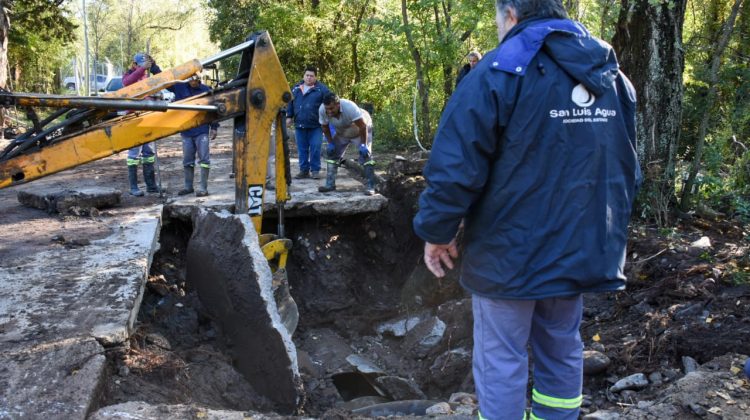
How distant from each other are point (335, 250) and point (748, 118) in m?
5.11

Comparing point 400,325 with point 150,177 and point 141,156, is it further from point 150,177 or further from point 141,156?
point 141,156

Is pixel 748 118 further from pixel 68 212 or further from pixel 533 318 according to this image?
pixel 68 212

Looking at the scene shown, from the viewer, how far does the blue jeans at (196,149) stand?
27.2 feet

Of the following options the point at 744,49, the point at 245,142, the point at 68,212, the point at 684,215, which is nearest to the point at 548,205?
the point at 245,142

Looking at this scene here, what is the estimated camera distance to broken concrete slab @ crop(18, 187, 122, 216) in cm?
747

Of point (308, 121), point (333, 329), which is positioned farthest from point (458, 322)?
point (308, 121)

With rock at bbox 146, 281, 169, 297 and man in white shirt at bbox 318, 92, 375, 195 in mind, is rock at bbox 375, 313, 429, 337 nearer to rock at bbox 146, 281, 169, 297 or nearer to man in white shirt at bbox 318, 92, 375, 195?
man in white shirt at bbox 318, 92, 375, 195

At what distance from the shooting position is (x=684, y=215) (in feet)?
22.9

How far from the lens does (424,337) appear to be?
692 centimetres

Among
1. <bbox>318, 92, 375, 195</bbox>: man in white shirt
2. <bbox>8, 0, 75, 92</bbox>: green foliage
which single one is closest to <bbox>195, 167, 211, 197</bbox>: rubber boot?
<bbox>318, 92, 375, 195</bbox>: man in white shirt

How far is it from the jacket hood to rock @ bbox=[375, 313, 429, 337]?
207 inches

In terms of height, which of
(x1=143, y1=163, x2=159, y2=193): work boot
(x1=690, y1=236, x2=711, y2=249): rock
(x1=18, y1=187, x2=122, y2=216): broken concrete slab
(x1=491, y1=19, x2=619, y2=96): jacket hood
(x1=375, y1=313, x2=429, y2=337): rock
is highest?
(x1=491, y1=19, x2=619, y2=96): jacket hood

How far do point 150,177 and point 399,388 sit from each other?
15.1 feet

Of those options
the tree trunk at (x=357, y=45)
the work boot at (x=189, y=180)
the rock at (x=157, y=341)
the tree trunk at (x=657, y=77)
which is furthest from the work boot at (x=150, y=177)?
the tree trunk at (x=357, y=45)
